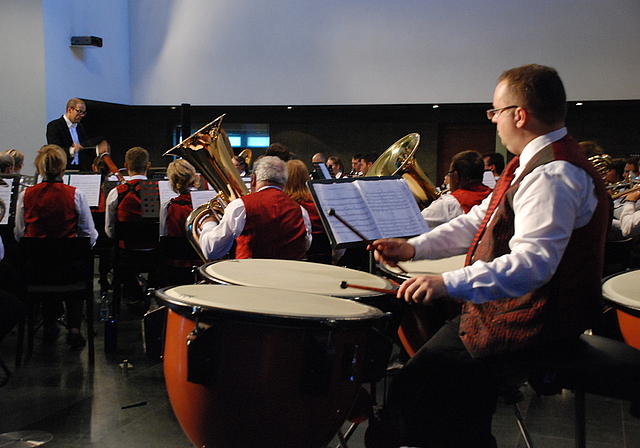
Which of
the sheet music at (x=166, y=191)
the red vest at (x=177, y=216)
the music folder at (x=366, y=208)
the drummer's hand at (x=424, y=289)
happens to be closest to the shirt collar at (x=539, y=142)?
the drummer's hand at (x=424, y=289)

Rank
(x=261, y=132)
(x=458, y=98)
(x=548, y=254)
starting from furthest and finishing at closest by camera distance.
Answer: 1. (x=261, y=132)
2. (x=458, y=98)
3. (x=548, y=254)

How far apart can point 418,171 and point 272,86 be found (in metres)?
6.25

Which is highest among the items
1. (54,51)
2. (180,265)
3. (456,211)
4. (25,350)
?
(54,51)

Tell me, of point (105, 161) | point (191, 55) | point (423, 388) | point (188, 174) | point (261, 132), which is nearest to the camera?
point (423, 388)

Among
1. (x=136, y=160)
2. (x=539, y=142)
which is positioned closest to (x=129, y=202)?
(x=136, y=160)

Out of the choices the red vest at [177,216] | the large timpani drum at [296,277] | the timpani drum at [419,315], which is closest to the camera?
the large timpani drum at [296,277]

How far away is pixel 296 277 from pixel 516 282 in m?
0.96

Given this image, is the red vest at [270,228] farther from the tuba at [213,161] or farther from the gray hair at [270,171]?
the tuba at [213,161]

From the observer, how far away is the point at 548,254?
1508 millimetres

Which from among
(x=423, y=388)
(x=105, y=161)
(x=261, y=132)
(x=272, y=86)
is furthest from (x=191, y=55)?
(x=423, y=388)

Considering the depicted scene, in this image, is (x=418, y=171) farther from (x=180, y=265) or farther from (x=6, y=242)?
(x=6, y=242)

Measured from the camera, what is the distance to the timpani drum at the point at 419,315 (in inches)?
86.2

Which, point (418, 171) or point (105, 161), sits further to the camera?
point (105, 161)

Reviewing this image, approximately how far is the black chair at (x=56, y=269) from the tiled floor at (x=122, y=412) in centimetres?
27
